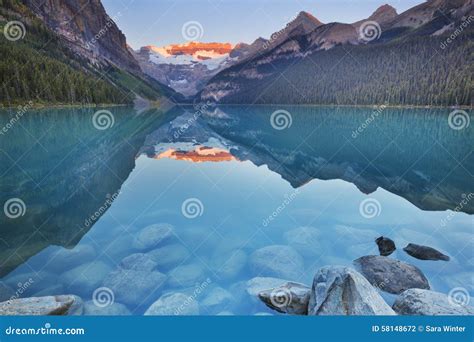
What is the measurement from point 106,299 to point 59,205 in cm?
994

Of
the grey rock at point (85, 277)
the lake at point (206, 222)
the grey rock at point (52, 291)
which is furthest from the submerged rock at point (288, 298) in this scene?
the grey rock at point (52, 291)

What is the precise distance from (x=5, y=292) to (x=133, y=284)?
12.0 ft

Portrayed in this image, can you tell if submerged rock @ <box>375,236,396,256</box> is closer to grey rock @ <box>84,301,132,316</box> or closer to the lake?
the lake

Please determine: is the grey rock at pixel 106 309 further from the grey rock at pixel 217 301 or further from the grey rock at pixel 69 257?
the grey rock at pixel 69 257

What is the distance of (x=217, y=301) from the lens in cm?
879

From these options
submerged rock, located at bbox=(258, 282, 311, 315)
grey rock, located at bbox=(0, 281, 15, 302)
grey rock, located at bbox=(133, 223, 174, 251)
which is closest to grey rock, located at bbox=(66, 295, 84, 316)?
grey rock, located at bbox=(0, 281, 15, 302)

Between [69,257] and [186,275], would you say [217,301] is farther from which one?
[69,257]

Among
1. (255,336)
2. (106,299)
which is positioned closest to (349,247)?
(255,336)

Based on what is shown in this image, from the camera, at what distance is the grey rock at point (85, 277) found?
952 cm

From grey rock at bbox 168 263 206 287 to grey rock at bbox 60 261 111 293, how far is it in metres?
2.22

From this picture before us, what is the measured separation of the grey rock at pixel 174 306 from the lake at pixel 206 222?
2.1 inches

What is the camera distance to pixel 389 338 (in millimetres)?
5441

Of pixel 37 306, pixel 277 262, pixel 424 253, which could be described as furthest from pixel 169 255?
pixel 424 253

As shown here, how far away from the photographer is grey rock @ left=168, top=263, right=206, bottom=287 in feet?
32.3
